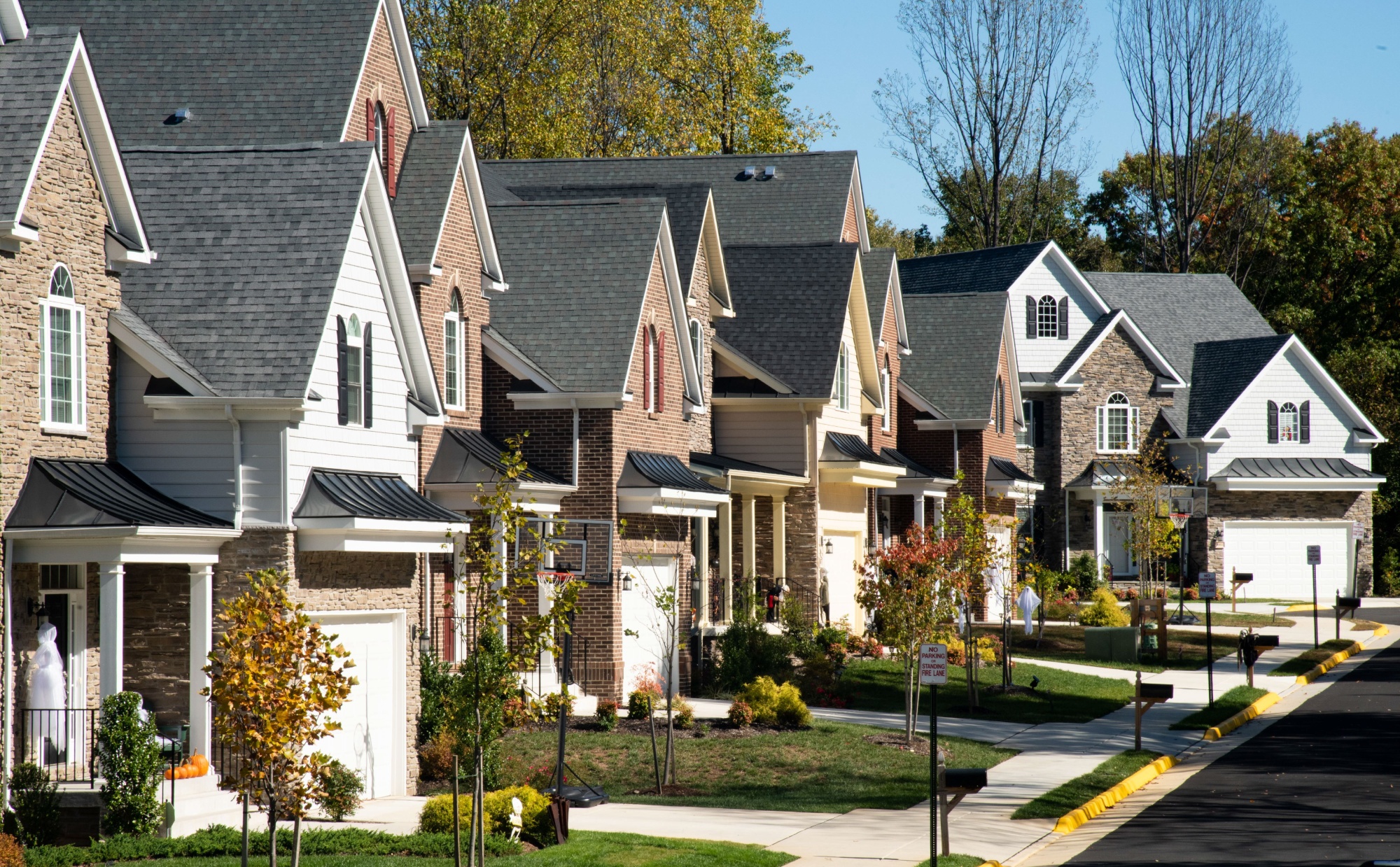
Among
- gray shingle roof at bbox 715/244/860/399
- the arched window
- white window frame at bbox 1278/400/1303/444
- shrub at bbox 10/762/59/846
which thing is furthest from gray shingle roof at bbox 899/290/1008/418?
shrub at bbox 10/762/59/846

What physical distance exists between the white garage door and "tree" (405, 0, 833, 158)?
3371 cm

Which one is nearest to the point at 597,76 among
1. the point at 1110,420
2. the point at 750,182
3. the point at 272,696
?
the point at 750,182

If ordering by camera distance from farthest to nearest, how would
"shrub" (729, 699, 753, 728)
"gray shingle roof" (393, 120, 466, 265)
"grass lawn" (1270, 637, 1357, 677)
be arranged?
"grass lawn" (1270, 637, 1357, 677) → "shrub" (729, 699, 753, 728) → "gray shingle roof" (393, 120, 466, 265)

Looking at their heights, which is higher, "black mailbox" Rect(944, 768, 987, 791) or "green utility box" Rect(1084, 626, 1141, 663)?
"black mailbox" Rect(944, 768, 987, 791)

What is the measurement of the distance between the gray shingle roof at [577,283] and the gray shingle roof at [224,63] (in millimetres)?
4515

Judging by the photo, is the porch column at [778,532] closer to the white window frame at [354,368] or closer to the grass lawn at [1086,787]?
the grass lawn at [1086,787]

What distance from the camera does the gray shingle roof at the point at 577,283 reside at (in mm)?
27625

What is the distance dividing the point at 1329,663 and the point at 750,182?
19054mm

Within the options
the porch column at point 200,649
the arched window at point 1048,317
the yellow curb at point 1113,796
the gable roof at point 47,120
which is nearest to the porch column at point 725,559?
the yellow curb at point 1113,796

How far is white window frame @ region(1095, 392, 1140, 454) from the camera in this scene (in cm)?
5588

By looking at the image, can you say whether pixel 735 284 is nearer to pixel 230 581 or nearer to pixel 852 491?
pixel 852 491

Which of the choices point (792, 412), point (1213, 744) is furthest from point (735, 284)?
point (1213, 744)

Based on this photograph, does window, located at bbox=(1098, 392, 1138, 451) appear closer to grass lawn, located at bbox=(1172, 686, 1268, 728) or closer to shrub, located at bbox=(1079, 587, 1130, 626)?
shrub, located at bbox=(1079, 587, 1130, 626)

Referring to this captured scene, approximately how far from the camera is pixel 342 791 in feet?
59.9
